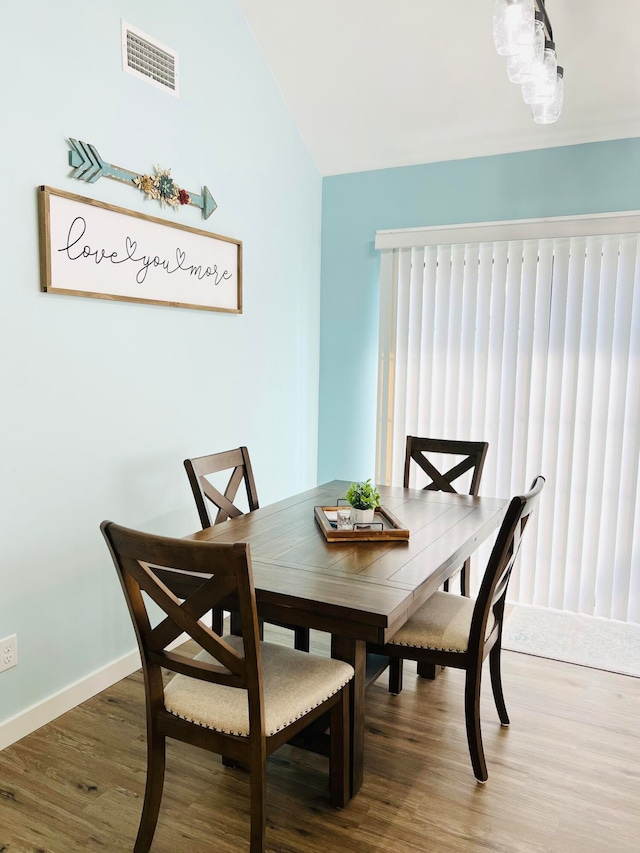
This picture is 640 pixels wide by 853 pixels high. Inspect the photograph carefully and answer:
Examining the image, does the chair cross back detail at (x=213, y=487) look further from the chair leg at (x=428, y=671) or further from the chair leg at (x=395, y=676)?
the chair leg at (x=428, y=671)

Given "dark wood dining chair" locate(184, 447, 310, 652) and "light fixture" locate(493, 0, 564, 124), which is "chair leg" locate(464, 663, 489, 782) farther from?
"light fixture" locate(493, 0, 564, 124)

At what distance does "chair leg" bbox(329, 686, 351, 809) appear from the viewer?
6.14 feet

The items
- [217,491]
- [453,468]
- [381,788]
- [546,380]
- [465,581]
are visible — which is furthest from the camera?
[546,380]

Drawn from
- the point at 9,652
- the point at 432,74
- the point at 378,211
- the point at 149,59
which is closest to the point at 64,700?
the point at 9,652

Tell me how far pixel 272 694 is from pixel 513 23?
1.96 metres

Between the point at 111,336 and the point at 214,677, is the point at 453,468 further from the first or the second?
the point at 214,677

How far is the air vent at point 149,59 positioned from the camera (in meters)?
2.52

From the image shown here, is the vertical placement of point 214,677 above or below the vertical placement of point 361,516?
below

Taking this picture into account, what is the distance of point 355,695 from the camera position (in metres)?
1.91

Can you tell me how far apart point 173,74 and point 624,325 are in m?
2.33

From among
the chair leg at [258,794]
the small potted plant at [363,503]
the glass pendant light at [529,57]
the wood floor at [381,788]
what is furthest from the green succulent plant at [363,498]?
the glass pendant light at [529,57]

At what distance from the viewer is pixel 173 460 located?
292 cm

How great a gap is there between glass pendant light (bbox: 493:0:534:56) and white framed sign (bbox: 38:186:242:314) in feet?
4.70

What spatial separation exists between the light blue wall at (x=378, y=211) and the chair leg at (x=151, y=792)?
2.44 m
